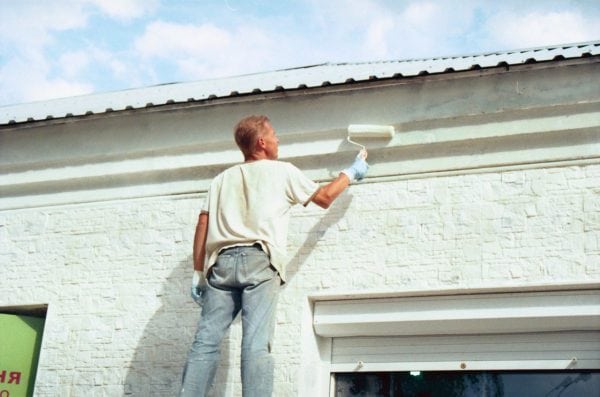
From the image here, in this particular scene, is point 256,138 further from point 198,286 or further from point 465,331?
point 465,331

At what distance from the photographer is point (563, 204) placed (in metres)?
6.31

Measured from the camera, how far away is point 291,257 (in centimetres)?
684

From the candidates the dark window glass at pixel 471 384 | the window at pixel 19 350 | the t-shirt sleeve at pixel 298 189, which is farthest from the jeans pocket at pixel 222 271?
the window at pixel 19 350

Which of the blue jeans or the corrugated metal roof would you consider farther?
the corrugated metal roof

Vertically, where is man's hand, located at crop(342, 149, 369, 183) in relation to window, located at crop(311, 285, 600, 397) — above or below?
above

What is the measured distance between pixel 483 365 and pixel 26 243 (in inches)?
146

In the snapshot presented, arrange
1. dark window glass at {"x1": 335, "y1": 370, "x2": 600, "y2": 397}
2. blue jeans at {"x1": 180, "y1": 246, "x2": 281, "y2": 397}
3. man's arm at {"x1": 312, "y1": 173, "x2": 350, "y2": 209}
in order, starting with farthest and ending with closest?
man's arm at {"x1": 312, "y1": 173, "x2": 350, "y2": 209}, dark window glass at {"x1": 335, "y1": 370, "x2": 600, "y2": 397}, blue jeans at {"x1": 180, "y1": 246, "x2": 281, "y2": 397}

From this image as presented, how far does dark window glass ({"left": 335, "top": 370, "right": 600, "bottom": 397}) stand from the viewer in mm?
6102

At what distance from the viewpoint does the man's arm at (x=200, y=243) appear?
20.9ft

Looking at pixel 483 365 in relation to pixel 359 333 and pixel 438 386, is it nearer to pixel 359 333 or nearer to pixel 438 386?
pixel 438 386

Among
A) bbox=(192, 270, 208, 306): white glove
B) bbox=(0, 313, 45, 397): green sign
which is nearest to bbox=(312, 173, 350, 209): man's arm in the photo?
bbox=(192, 270, 208, 306): white glove

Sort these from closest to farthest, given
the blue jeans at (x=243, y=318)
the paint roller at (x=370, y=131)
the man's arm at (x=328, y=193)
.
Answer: the blue jeans at (x=243, y=318) → the man's arm at (x=328, y=193) → the paint roller at (x=370, y=131)

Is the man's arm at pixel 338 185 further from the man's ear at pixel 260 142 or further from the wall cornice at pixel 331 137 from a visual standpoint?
the man's ear at pixel 260 142

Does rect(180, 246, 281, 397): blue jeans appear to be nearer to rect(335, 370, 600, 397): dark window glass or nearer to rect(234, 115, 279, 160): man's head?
rect(234, 115, 279, 160): man's head
